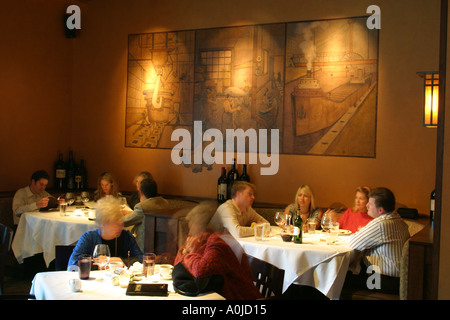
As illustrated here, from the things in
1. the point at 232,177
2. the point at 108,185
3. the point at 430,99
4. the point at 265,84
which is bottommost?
the point at 108,185

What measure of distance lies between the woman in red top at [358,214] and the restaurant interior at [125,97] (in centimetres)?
46

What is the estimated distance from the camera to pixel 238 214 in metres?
4.45

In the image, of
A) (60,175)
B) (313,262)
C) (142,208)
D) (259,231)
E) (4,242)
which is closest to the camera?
(4,242)

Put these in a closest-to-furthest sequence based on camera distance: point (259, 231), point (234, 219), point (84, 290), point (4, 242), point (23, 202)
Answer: point (84, 290), point (4, 242), point (259, 231), point (234, 219), point (23, 202)

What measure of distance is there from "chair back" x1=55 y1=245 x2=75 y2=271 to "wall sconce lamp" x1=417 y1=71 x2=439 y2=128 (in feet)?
10.3

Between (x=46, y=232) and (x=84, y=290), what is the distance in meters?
2.32

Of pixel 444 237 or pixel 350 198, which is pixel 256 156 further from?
pixel 444 237

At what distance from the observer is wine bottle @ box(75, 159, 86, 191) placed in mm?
6461

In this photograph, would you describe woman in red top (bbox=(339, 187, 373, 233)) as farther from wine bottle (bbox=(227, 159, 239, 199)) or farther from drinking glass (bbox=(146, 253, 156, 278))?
drinking glass (bbox=(146, 253, 156, 278))

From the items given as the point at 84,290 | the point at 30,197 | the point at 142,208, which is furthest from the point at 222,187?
the point at 84,290

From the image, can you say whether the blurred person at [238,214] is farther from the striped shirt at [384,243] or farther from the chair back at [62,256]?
the chair back at [62,256]

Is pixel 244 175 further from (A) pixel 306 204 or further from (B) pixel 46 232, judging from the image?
(B) pixel 46 232

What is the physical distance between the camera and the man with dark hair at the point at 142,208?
15.3 feet

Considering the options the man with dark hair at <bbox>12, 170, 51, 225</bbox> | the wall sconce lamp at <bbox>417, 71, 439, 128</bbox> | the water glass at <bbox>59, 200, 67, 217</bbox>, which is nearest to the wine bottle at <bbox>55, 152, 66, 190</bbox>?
the man with dark hair at <bbox>12, 170, 51, 225</bbox>
